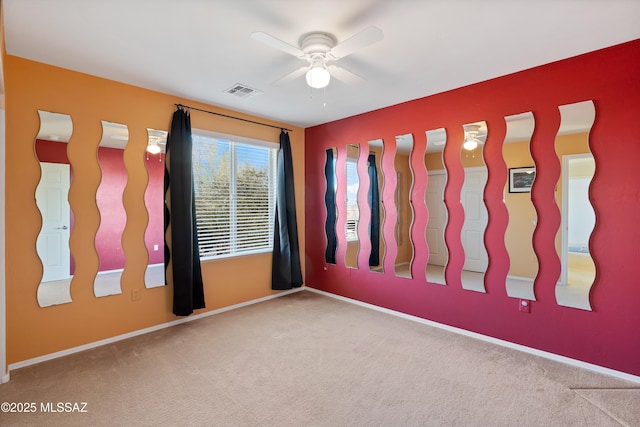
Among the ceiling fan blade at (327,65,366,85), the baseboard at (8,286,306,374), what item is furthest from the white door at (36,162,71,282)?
the ceiling fan blade at (327,65,366,85)

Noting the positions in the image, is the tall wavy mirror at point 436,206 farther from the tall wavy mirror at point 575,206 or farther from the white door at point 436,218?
the tall wavy mirror at point 575,206

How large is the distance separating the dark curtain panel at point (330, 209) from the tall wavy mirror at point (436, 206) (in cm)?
142

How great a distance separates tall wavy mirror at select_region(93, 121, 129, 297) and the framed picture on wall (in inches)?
149

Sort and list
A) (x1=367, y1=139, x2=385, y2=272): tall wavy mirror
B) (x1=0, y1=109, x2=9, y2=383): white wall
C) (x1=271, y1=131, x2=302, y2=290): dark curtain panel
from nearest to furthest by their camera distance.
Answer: (x1=0, y1=109, x2=9, y2=383): white wall
(x1=367, y1=139, x2=385, y2=272): tall wavy mirror
(x1=271, y1=131, x2=302, y2=290): dark curtain panel

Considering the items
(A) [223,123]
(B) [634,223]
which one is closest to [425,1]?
(B) [634,223]

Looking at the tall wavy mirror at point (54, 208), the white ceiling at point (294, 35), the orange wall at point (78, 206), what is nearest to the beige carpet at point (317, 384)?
the orange wall at point (78, 206)

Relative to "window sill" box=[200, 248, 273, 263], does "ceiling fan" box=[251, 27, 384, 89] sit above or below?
above

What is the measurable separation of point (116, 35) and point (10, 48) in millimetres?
964

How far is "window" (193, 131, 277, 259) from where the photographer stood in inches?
151

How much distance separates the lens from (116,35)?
228 centimetres

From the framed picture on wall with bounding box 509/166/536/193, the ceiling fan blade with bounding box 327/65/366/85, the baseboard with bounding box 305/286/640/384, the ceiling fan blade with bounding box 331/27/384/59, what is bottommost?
the baseboard with bounding box 305/286/640/384

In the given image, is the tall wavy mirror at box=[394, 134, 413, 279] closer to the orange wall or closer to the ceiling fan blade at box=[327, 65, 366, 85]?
the ceiling fan blade at box=[327, 65, 366, 85]

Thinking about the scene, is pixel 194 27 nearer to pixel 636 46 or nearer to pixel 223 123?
pixel 223 123

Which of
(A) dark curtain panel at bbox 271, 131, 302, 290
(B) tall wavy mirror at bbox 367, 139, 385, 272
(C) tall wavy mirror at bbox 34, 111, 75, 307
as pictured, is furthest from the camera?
(A) dark curtain panel at bbox 271, 131, 302, 290
